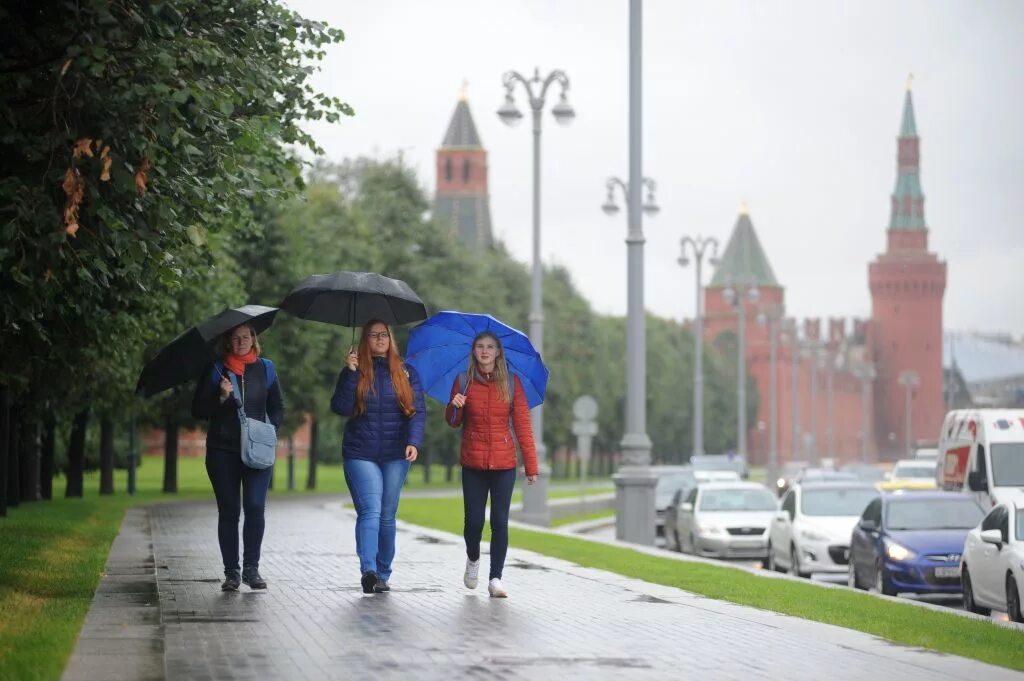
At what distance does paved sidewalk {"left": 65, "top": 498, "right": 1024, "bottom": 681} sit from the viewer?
9.91 meters

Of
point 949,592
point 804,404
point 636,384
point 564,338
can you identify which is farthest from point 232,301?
point 804,404

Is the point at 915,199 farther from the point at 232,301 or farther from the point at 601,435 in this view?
the point at 232,301

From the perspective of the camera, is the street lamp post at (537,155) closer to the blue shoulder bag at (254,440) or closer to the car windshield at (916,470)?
the car windshield at (916,470)

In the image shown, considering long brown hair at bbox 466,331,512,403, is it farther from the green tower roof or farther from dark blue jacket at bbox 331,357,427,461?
the green tower roof

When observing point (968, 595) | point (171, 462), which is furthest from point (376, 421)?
point (171, 462)

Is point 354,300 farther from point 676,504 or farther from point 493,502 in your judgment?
point 676,504

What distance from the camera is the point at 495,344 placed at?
46.1 feet

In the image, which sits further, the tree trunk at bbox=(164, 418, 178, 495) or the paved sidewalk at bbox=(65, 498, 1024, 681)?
the tree trunk at bbox=(164, 418, 178, 495)

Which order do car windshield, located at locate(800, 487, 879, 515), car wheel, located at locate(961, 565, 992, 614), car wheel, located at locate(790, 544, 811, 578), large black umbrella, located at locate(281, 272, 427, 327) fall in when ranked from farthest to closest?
car windshield, located at locate(800, 487, 879, 515) < car wheel, located at locate(790, 544, 811, 578) < car wheel, located at locate(961, 565, 992, 614) < large black umbrella, located at locate(281, 272, 427, 327)

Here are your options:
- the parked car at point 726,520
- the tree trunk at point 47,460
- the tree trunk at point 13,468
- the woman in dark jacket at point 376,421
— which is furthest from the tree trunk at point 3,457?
the woman in dark jacket at point 376,421

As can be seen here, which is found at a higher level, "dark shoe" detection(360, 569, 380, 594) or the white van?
the white van

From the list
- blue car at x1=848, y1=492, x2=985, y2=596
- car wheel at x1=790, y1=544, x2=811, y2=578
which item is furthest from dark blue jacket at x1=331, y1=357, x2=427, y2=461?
car wheel at x1=790, y1=544, x2=811, y2=578

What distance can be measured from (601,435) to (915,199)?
100297 mm

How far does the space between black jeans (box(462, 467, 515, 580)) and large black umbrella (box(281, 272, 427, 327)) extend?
1.50 meters
